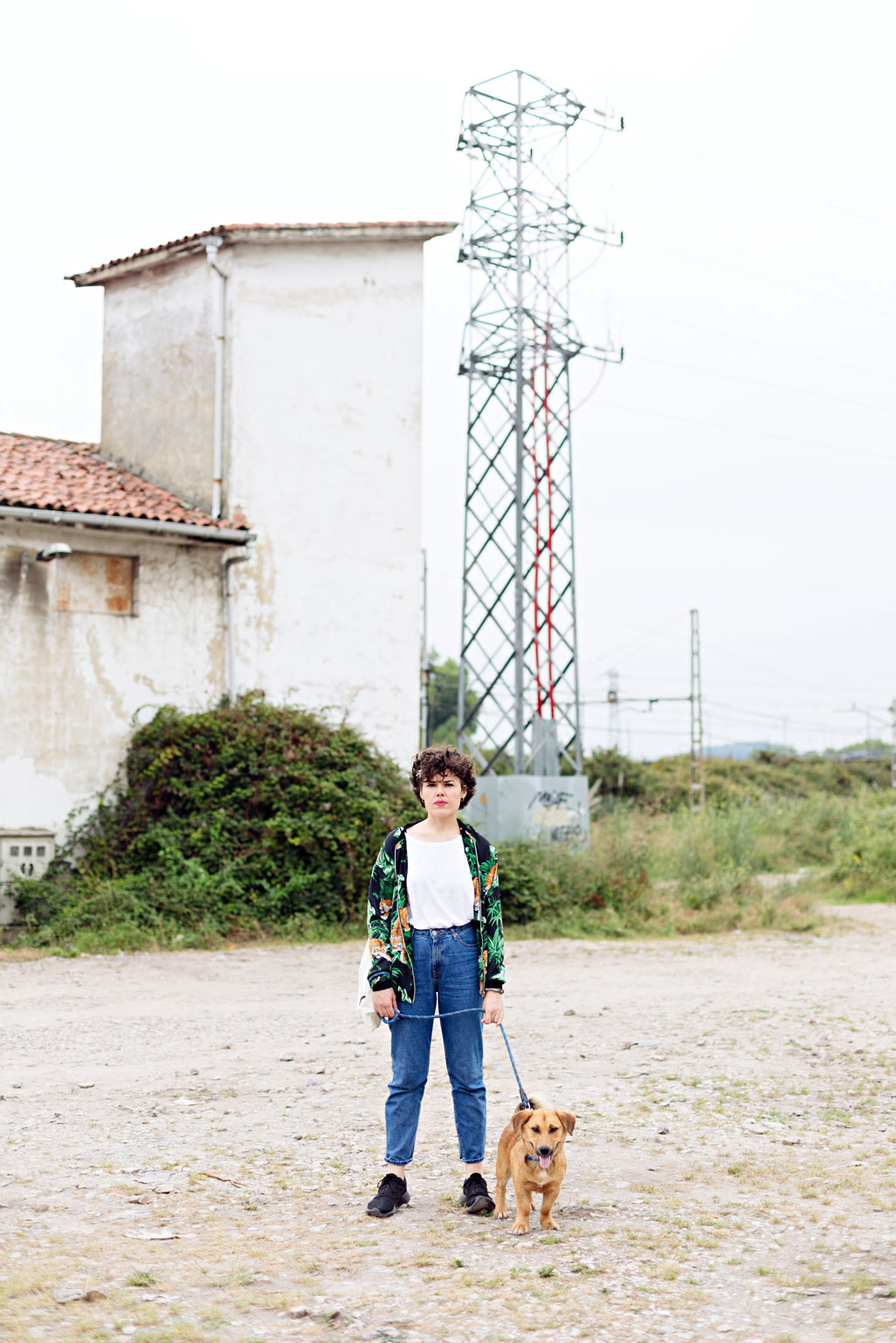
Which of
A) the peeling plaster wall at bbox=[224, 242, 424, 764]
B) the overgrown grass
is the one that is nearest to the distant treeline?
the overgrown grass

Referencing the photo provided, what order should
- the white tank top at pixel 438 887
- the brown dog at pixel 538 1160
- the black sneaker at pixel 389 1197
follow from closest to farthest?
1. the brown dog at pixel 538 1160
2. the black sneaker at pixel 389 1197
3. the white tank top at pixel 438 887

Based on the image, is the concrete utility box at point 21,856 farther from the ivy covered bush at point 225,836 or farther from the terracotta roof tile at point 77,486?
the terracotta roof tile at point 77,486

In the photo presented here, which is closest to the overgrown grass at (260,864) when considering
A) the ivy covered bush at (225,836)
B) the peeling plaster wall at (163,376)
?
the ivy covered bush at (225,836)

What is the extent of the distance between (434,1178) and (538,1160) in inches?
42.7

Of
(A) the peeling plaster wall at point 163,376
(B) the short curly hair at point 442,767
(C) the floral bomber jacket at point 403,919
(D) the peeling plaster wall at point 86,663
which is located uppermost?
(A) the peeling plaster wall at point 163,376

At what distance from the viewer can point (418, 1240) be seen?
5.07 m

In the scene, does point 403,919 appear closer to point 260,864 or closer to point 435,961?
point 435,961

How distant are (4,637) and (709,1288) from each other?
13109 mm

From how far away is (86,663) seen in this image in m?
16.7

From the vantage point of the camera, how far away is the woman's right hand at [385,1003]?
546cm

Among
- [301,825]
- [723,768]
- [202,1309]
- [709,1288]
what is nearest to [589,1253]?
[709,1288]

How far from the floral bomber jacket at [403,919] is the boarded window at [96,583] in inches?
463

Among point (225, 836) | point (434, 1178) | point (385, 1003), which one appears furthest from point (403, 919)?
point (225, 836)

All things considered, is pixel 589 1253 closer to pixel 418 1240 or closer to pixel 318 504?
pixel 418 1240
